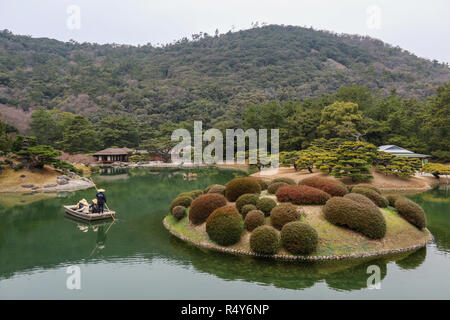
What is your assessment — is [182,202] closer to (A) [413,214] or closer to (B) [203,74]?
(A) [413,214]

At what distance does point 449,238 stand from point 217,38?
157572 mm

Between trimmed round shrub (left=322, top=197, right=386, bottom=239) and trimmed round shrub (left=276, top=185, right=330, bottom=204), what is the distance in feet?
3.74

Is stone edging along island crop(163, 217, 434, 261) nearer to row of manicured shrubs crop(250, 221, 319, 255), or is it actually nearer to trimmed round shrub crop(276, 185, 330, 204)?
row of manicured shrubs crop(250, 221, 319, 255)

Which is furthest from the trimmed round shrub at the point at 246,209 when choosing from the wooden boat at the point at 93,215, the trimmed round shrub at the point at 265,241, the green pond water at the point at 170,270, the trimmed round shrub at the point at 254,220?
the wooden boat at the point at 93,215

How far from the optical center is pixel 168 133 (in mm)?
56938

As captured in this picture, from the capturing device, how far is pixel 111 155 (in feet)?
163

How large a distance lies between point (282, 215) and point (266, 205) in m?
1.10

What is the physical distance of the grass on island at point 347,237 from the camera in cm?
998

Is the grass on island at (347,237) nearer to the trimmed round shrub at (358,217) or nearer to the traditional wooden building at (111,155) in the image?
the trimmed round shrub at (358,217)

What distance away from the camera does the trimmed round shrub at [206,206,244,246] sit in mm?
10555

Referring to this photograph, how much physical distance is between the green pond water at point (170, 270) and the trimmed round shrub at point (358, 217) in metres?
1.00

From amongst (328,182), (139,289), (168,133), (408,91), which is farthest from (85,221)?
(408,91)

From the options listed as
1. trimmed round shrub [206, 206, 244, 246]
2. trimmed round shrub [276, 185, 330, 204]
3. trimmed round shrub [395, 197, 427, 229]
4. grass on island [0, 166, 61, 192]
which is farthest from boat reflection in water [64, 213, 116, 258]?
grass on island [0, 166, 61, 192]

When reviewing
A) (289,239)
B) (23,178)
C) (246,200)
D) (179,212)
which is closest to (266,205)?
(246,200)
